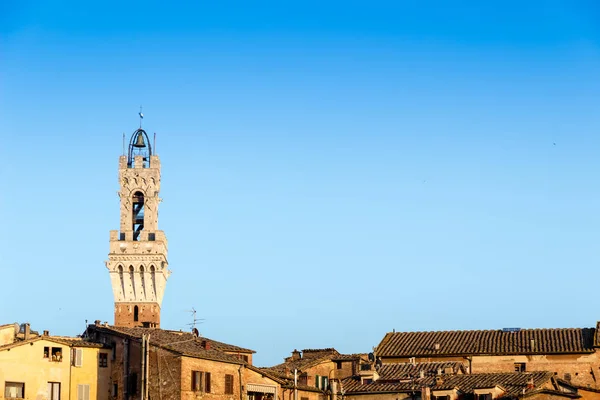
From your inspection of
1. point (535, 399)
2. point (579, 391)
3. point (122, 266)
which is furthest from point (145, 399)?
point (122, 266)

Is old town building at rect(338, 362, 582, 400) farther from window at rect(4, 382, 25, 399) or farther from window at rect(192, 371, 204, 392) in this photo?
window at rect(4, 382, 25, 399)

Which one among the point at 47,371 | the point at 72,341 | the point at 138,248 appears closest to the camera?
the point at 47,371

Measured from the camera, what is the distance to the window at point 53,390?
2386 inches

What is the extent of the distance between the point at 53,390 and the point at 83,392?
1.66m

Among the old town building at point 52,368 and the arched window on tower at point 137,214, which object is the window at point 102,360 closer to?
the old town building at point 52,368

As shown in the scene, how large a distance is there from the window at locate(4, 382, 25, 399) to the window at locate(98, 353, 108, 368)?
179 inches

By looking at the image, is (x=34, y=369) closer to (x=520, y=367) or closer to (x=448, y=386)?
(x=448, y=386)

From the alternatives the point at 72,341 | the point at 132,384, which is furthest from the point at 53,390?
the point at 132,384

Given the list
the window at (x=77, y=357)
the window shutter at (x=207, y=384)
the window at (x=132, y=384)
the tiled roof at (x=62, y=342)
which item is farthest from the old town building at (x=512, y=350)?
the window at (x=77, y=357)

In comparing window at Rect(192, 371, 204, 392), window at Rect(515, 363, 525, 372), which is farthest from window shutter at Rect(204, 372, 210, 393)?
window at Rect(515, 363, 525, 372)

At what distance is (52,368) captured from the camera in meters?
60.8

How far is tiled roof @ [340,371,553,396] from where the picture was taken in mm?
64500

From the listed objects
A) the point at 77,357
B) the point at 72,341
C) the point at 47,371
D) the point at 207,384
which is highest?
the point at 72,341

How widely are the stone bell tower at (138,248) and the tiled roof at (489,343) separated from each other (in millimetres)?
32708
